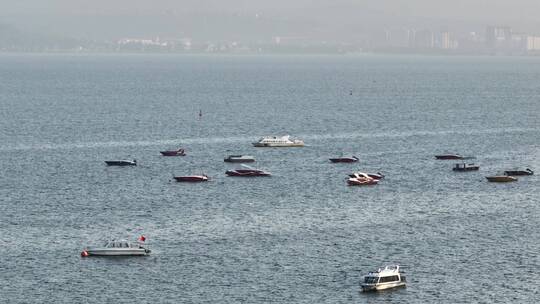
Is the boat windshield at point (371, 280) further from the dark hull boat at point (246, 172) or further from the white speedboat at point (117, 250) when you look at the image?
the dark hull boat at point (246, 172)

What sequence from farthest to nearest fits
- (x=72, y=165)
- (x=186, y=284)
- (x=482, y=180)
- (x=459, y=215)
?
(x=72, y=165) → (x=482, y=180) → (x=459, y=215) → (x=186, y=284)

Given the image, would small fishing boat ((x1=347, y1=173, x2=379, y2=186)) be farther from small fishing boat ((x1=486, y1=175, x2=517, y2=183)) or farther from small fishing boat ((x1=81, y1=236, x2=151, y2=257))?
small fishing boat ((x1=81, y1=236, x2=151, y2=257))

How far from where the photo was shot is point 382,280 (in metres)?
111

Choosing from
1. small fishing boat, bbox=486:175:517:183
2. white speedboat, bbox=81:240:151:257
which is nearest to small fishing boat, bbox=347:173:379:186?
small fishing boat, bbox=486:175:517:183

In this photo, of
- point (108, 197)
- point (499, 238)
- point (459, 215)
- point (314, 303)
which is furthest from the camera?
point (108, 197)

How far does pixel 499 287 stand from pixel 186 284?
1132 inches

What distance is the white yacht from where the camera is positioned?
11075 centimetres

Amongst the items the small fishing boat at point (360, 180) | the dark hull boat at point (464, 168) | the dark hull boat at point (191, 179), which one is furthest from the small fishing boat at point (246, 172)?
the dark hull boat at point (464, 168)

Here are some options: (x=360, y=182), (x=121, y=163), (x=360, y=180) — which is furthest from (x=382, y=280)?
(x=121, y=163)

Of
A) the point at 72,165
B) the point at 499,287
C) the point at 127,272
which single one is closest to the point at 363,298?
the point at 499,287

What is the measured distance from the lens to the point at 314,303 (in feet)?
350

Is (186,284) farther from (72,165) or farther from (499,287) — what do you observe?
(72,165)

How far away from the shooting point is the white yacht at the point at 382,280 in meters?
111

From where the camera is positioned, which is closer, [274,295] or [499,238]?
Answer: [274,295]
